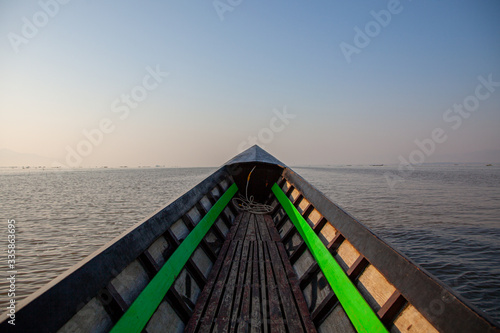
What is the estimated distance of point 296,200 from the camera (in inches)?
240

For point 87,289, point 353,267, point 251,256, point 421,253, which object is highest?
point 87,289

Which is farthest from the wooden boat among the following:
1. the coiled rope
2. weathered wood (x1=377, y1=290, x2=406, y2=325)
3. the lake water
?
the coiled rope

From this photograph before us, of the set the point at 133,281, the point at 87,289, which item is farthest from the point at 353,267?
the point at 87,289

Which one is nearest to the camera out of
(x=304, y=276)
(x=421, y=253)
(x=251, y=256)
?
(x=304, y=276)

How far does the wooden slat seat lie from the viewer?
281cm

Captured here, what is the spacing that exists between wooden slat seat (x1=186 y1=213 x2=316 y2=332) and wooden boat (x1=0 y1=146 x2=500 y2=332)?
1cm

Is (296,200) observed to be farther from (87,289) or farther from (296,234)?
(87,289)

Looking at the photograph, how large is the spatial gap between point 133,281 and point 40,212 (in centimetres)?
1746

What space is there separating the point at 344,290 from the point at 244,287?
1.50 meters

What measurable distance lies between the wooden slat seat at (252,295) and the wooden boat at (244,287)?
0.05 ft

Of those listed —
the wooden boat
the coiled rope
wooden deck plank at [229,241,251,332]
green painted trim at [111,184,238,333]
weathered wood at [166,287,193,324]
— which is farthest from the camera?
the coiled rope

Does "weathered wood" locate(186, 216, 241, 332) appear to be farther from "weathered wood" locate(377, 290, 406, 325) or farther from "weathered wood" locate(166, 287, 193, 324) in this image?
"weathered wood" locate(377, 290, 406, 325)

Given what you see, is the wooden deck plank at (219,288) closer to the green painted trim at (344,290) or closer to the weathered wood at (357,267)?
the green painted trim at (344,290)

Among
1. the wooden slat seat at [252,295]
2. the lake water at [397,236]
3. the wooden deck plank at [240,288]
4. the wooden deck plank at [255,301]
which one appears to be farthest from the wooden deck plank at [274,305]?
the lake water at [397,236]
